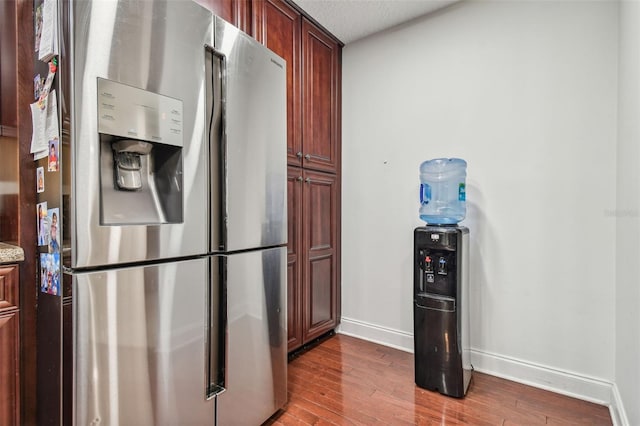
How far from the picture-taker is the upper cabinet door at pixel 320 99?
7.96ft

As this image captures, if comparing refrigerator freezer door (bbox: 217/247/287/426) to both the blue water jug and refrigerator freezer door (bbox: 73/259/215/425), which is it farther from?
the blue water jug

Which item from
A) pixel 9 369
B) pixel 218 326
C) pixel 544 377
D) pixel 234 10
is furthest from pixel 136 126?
pixel 544 377

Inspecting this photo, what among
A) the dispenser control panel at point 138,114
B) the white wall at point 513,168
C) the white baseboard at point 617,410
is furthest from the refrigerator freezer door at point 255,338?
the white baseboard at point 617,410

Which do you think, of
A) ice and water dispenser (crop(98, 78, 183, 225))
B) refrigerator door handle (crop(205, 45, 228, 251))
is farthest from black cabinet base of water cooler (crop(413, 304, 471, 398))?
ice and water dispenser (crop(98, 78, 183, 225))

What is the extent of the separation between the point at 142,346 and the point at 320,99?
213 centimetres

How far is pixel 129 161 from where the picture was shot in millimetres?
1114

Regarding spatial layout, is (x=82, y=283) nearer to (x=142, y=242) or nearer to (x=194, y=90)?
(x=142, y=242)

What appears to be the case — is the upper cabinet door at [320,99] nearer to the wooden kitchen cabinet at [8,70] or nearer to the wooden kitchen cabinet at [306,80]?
the wooden kitchen cabinet at [306,80]

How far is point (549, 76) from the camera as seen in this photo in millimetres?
1961

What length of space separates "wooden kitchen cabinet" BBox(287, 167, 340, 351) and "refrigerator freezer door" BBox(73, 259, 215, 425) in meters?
1.06

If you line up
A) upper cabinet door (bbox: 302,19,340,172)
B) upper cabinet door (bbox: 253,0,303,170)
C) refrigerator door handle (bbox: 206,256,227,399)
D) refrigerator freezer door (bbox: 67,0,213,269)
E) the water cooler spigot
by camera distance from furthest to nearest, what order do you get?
upper cabinet door (bbox: 302,19,340,172) < upper cabinet door (bbox: 253,0,303,170) < refrigerator door handle (bbox: 206,256,227,399) < the water cooler spigot < refrigerator freezer door (bbox: 67,0,213,269)

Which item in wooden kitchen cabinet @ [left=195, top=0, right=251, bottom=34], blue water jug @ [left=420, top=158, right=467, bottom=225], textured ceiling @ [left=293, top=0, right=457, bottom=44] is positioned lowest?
blue water jug @ [left=420, top=158, right=467, bottom=225]

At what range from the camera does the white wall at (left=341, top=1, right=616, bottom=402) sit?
184 centimetres

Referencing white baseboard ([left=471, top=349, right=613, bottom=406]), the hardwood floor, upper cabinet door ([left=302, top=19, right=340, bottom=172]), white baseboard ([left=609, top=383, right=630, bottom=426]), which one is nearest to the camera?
white baseboard ([left=609, top=383, right=630, bottom=426])
